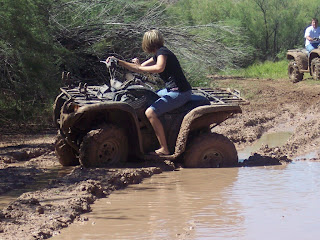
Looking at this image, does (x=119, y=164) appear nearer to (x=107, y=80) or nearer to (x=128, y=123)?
(x=128, y=123)

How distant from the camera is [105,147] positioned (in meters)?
8.67

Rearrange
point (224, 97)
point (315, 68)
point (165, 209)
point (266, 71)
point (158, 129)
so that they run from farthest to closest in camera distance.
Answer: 1. point (266, 71)
2. point (315, 68)
3. point (224, 97)
4. point (158, 129)
5. point (165, 209)

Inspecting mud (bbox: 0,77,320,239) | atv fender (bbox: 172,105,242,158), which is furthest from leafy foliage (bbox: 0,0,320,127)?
atv fender (bbox: 172,105,242,158)

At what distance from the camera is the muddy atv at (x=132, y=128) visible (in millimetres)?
8578

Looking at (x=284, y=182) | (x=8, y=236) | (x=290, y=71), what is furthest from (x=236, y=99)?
(x=290, y=71)

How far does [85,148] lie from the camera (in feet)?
28.0

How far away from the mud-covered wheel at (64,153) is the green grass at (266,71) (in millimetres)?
15619

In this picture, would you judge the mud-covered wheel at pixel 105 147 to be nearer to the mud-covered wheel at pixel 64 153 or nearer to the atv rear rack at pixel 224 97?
the mud-covered wheel at pixel 64 153

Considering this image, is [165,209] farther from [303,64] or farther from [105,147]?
[303,64]

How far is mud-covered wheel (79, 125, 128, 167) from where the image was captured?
854cm

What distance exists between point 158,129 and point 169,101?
0.38m

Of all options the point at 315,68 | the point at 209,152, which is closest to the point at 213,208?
the point at 209,152

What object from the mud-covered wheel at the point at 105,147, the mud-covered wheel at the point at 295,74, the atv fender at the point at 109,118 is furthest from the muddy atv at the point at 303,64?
the mud-covered wheel at the point at 105,147

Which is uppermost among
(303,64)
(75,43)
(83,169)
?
(75,43)
